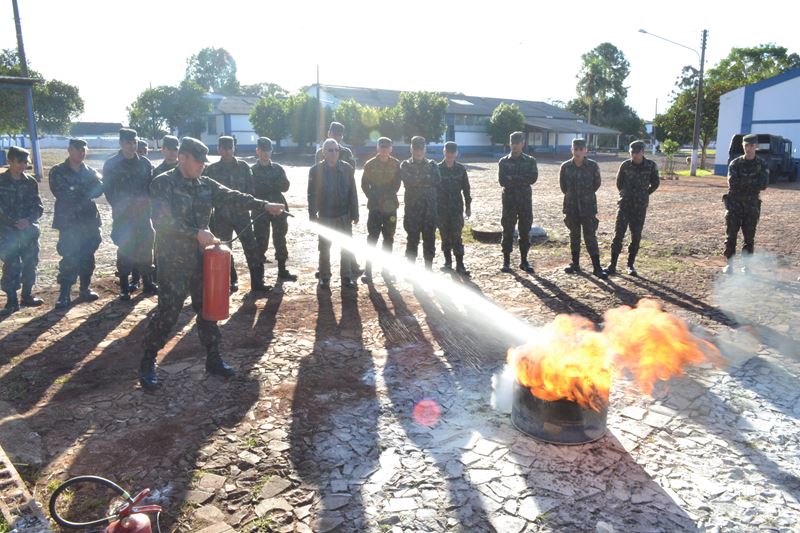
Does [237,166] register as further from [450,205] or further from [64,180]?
[450,205]

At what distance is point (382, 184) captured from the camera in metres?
8.22

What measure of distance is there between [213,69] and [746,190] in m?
95.6

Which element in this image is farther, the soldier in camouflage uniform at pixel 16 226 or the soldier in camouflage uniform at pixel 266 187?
the soldier in camouflage uniform at pixel 266 187

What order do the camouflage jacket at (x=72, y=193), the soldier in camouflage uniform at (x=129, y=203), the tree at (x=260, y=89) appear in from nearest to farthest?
the camouflage jacket at (x=72, y=193), the soldier in camouflage uniform at (x=129, y=203), the tree at (x=260, y=89)

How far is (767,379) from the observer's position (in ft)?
16.5

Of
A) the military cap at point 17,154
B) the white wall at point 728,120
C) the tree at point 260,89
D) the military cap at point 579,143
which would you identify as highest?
the tree at point 260,89

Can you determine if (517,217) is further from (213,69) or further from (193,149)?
(213,69)

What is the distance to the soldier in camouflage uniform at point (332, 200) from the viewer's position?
7590 mm

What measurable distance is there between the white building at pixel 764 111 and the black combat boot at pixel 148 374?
34.3m

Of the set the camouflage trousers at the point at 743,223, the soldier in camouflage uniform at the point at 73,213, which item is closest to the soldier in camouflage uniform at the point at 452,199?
the camouflage trousers at the point at 743,223

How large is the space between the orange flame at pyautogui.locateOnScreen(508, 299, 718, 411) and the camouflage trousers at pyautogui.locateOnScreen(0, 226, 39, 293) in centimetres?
603

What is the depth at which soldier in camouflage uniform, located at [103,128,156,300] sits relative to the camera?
710cm

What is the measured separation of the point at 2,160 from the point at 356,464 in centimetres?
3701

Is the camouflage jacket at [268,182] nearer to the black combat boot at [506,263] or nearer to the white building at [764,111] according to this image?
the black combat boot at [506,263]
